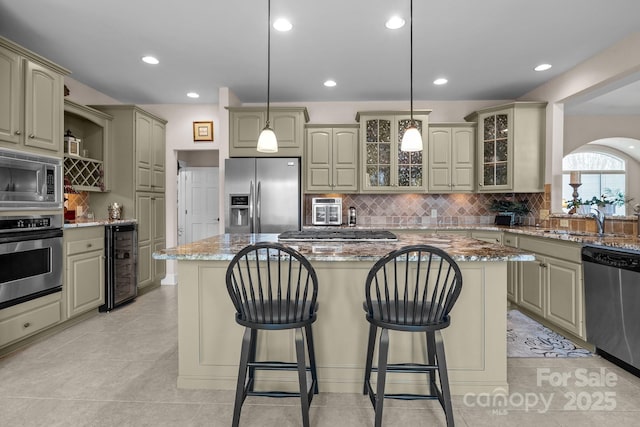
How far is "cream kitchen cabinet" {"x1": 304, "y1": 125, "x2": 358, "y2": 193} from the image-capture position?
4.57 metres

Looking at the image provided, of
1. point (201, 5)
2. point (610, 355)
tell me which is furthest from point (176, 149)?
point (610, 355)

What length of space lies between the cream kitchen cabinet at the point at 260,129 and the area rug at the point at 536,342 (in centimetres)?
301

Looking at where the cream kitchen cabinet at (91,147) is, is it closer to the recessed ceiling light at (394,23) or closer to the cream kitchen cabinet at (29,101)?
the cream kitchen cabinet at (29,101)

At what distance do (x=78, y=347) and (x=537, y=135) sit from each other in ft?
17.2

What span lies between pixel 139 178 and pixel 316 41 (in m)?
2.75

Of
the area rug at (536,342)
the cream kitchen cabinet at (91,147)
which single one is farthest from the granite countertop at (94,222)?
the area rug at (536,342)

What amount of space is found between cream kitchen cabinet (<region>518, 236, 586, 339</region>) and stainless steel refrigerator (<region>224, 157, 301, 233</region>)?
2.54m

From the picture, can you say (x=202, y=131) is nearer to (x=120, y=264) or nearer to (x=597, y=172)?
(x=120, y=264)

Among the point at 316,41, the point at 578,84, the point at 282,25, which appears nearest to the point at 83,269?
the point at 282,25

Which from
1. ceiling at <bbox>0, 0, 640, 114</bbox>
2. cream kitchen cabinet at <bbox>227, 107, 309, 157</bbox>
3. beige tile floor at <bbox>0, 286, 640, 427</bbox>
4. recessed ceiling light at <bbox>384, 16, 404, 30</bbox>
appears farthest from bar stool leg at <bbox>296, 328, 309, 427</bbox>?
cream kitchen cabinet at <bbox>227, 107, 309, 157</bbox>

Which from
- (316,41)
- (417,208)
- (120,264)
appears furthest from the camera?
(417,208)

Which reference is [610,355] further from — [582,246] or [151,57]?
[151,57]

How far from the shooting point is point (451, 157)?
4.59m

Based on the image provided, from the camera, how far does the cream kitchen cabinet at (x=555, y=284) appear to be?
277 cm
